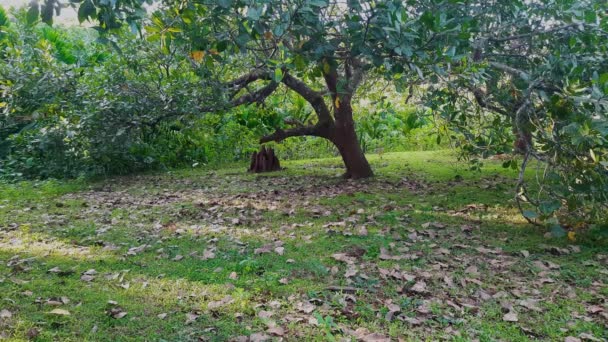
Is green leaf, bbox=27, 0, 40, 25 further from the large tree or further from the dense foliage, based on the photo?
the dense foliage

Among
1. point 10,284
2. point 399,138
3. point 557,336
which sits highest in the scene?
point 399,138

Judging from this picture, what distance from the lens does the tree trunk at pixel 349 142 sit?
826 centimetres

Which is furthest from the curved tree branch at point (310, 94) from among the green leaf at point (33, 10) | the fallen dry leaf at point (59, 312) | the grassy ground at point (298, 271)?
the green leaf at point (33, 10)

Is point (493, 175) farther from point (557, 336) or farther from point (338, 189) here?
point (557, 336)

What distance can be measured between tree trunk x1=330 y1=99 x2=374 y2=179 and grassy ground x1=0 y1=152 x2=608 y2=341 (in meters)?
1.33

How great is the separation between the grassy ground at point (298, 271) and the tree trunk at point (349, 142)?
133cm

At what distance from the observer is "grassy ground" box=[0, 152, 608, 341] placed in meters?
3.23

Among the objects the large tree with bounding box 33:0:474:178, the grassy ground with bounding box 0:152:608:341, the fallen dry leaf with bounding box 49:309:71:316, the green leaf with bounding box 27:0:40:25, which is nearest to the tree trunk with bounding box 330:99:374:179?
the grassy ground with bounding box 0:152:608:341

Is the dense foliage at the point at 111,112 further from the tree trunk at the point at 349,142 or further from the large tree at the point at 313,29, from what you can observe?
the large tree at the point at 313,29

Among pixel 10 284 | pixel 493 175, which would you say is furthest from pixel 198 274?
pixel 493 175

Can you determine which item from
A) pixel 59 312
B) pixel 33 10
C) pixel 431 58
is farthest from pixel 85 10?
pixel 431 58

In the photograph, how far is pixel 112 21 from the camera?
8.95 feet

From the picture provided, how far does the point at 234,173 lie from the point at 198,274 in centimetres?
638

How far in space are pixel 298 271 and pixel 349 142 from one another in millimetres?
4531
